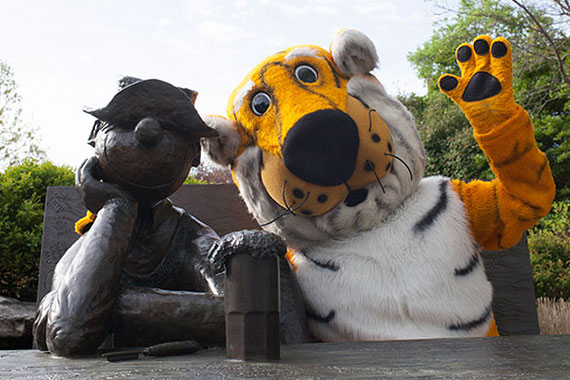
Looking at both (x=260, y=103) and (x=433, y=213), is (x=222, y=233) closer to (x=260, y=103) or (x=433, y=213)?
(x=260, y=103)

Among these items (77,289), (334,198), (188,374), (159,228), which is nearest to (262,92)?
(334,198)

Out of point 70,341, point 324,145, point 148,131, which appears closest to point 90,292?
point 70,341

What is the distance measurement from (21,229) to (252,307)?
3.66m

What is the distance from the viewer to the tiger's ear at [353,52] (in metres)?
1.84

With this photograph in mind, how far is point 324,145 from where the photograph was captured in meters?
1.64

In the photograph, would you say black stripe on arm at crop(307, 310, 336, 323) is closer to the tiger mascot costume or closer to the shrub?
the tiger mascot costume

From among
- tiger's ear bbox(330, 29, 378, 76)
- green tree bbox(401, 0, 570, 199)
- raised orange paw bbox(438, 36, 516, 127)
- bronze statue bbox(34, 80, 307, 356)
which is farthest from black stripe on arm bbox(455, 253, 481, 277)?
green tree bbox(401, 0, 570, 199)

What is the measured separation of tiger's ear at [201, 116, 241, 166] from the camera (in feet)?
6.18

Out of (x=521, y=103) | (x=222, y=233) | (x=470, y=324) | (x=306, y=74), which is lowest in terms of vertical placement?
(x=470, y=324)

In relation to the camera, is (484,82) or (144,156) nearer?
(144,156)

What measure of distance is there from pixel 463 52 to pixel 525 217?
608mm

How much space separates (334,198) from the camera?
1756 mm

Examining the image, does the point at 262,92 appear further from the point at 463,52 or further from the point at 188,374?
the point at 188,374

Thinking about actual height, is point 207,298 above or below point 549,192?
below
